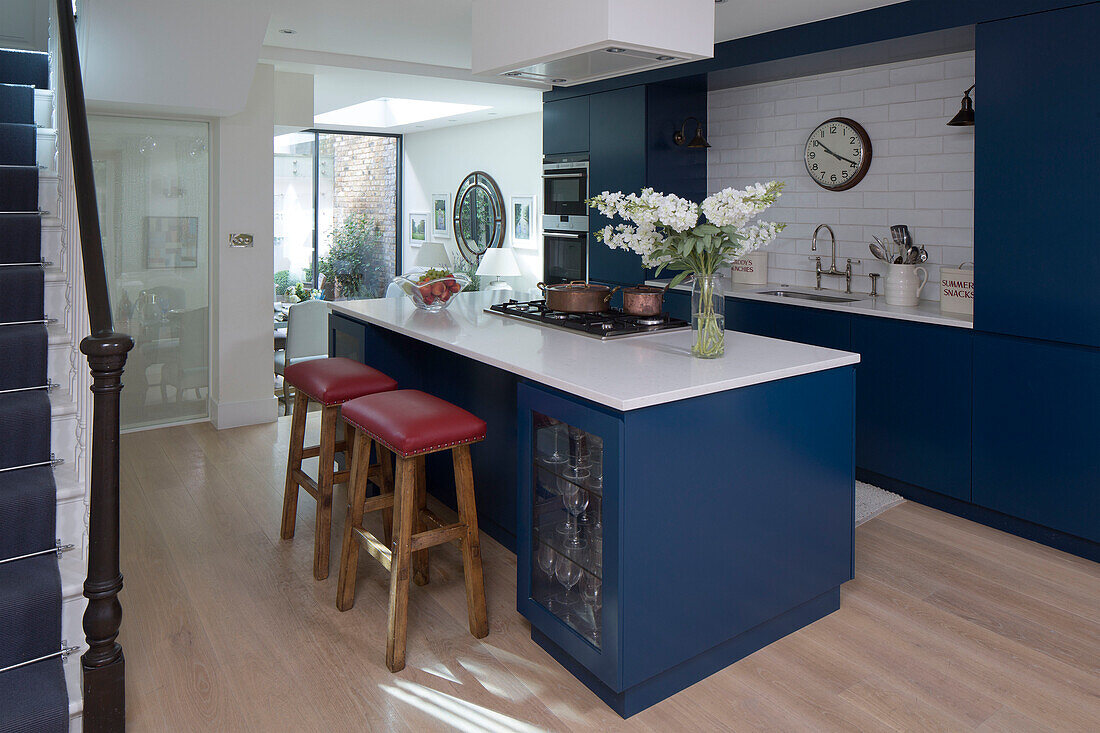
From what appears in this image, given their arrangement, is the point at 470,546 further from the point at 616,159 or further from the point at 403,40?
the point at 616,159

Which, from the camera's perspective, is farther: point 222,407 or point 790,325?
point 222,407

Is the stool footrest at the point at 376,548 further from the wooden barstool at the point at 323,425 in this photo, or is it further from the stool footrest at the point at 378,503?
the wooden barstool at the point at 323,425

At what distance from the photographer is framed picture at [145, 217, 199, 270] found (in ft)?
16.8

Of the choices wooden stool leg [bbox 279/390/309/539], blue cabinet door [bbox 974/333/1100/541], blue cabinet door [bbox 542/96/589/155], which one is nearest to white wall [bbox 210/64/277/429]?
blue cabinet door [bbox 542/96/589/155]

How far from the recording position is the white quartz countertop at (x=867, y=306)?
377 centimetres

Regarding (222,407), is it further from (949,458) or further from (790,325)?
(949,458)

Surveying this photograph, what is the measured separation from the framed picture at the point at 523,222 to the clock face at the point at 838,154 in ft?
11.2

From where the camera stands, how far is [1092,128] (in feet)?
10.4

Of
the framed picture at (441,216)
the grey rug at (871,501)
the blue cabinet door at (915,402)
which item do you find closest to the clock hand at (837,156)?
the blue cabinet door at (915,402)

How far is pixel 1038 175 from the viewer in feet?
11.0

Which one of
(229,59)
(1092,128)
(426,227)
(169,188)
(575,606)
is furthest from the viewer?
(426,227)

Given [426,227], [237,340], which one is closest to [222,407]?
[237,340]

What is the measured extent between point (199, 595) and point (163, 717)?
2.51ft

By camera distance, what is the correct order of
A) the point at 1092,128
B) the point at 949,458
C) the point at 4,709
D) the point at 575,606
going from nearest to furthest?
the point at 4,709
the point at 575,606
the point at 1092,128
the point at 949,458
